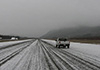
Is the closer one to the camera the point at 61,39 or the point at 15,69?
the point at 15,69

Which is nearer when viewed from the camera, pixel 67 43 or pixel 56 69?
pixel 56 69

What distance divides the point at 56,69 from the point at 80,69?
1.15 meters

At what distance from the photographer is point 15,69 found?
7.72 m

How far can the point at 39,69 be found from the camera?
7.68 metres

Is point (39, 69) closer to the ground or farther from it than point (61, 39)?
closer to the ground

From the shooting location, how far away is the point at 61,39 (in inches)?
1049

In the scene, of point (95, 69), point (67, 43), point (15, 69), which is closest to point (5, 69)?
point (15, 69)

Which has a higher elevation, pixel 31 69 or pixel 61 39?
pixel 61 39

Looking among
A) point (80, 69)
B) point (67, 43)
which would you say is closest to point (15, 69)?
point (80, 69)

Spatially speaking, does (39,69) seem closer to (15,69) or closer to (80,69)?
(15,69)

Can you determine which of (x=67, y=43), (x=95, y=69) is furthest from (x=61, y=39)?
(x=95, y=69)

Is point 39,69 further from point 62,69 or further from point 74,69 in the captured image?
point 74,69

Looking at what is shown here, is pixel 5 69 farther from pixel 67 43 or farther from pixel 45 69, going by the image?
pixel 67 43

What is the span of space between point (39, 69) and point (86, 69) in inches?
88.9
